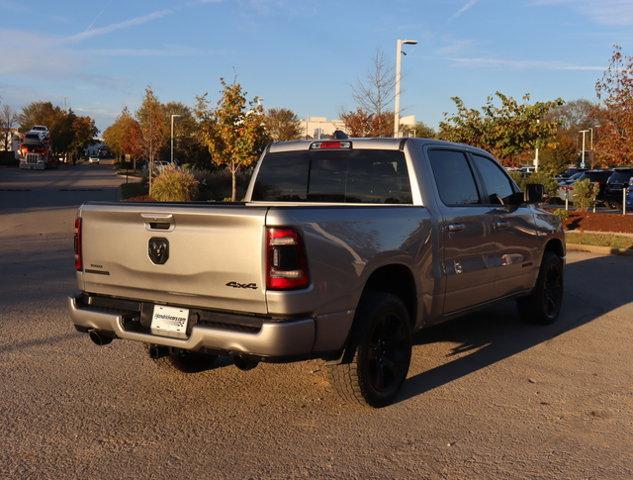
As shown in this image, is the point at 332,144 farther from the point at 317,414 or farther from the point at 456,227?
the point at 317,414

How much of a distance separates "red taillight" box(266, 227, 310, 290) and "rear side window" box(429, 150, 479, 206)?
6.71 ft

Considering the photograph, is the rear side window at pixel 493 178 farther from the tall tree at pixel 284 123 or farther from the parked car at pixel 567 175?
the tall tree at pixel 284 123

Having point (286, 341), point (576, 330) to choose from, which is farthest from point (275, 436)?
point (576, 330)

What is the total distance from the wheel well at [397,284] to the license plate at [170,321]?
1.31m

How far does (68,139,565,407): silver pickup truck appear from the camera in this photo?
400cm

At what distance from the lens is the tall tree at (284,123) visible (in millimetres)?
68250

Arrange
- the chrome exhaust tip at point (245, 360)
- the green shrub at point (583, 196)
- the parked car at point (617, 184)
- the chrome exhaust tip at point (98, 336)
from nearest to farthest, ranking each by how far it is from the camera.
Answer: the chrome exhaust tip at point (245, 360) → the chrome exhaust tip at point (98, 336) → the green shrub at point (583, 196) → the parked car at point (617, 184)

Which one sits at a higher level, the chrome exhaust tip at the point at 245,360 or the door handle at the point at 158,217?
the door handle at the point at 158,217

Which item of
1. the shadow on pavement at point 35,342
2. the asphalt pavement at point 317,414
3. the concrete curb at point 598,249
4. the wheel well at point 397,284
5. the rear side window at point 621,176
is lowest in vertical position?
the asphalt pavement at point 317,414

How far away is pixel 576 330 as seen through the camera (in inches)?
290

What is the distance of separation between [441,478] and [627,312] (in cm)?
568

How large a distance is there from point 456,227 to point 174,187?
783 inches

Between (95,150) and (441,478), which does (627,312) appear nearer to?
(441,478)

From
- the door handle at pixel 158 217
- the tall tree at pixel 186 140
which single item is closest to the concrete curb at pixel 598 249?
the door handle at pixel 158 217
